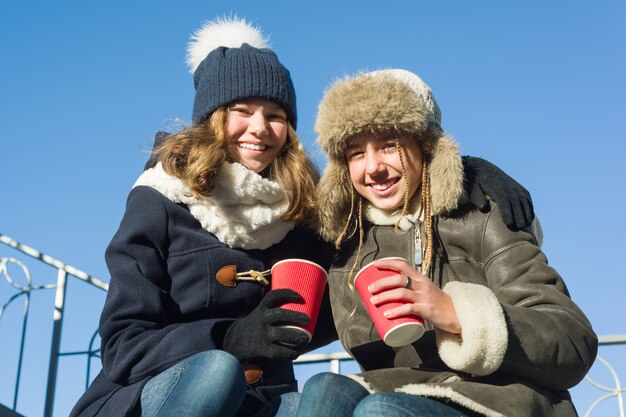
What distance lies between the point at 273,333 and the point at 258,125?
1.12m

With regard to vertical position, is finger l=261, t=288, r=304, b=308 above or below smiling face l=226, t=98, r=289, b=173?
below

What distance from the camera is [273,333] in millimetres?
3027

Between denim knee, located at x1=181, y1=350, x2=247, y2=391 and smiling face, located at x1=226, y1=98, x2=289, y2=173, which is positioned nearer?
denim knee, located at x1=181, y1=350, x2=247, y2=391

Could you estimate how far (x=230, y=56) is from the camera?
399 cm

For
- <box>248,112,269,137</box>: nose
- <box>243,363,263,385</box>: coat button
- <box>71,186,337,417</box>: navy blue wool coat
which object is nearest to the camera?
<box>71,186,337,417</box>: navy blue wool coat

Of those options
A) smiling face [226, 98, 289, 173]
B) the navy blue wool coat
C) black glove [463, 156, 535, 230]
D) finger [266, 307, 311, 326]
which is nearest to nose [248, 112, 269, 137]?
smiling face [226, 98, 289, 173]

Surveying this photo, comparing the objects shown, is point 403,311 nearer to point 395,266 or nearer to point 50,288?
point 395,266

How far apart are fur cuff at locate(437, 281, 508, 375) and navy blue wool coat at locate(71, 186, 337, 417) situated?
35.5 inches

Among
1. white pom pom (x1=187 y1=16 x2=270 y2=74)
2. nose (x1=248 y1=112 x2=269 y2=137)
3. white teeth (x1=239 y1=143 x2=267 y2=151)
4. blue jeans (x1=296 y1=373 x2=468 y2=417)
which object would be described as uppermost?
white pom pom (x1=187 y1=16 x2=270 y2=74)

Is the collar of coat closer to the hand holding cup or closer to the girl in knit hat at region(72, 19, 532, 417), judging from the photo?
the girl in knit hat at region(72, 19, 532, 417)

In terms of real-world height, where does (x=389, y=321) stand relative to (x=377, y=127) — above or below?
below

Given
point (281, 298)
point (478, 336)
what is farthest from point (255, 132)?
point (478, 336)

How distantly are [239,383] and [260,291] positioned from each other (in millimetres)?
679

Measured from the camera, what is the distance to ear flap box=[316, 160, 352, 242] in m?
3.61
